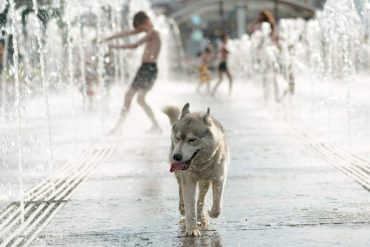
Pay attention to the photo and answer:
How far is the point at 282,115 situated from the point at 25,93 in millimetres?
11979

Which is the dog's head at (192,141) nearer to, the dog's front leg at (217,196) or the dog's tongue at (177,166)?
the dog's tongue at (177,166)

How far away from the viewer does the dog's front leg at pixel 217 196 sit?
6.98m

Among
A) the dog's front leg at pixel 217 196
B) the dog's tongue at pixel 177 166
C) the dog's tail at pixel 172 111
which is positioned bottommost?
the dog's front leg at pixel 217 196

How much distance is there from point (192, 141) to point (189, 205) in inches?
19.5

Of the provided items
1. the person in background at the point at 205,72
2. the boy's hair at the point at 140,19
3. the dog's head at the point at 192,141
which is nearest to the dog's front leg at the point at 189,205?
the dog's head at the point at 192,141

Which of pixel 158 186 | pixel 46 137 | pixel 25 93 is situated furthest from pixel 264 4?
pixel 158 186

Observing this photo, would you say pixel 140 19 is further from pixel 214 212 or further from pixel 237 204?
pixel 214 212

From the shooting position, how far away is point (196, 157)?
6.67 meters

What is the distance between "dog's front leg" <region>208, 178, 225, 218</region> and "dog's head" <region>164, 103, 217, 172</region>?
0.32m

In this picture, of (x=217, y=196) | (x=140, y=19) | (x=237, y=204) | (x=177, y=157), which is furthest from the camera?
(x=140, y=19)

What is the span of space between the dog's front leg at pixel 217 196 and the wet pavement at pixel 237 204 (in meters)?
0.12

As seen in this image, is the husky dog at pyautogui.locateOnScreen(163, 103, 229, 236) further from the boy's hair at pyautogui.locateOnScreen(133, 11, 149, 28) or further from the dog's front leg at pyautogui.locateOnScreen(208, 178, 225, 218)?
the boy's hair at pyautogui.locateOnScreen(133, 11, 149, 28)

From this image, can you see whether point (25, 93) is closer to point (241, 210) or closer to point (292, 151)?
point (292, 151)

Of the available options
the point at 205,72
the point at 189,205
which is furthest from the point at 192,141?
the point at 205,72
